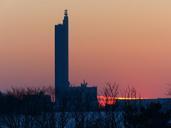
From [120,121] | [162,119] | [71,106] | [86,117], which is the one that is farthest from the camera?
[71,106]

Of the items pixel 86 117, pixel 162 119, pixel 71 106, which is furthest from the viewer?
pixel 71 106

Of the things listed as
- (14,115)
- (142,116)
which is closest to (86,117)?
(14,115)

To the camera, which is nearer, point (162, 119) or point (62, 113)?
point (162, 119)

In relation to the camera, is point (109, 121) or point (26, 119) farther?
point (26, 119)

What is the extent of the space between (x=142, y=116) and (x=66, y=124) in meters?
27.0

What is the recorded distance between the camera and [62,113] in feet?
238

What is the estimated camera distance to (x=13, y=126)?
70812mm

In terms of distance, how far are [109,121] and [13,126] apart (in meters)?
12.1

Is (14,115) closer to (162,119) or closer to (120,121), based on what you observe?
(120,121)

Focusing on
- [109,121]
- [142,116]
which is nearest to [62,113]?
[109,121]

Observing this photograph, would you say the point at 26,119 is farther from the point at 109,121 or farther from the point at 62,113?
the point at 109,121

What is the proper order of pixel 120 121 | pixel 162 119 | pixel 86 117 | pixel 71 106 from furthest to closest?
pixel 71 106
pixel 86 117
pixel 120 121
pixel 162 119

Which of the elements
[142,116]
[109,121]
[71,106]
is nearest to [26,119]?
[71,106]

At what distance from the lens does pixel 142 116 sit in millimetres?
45906
